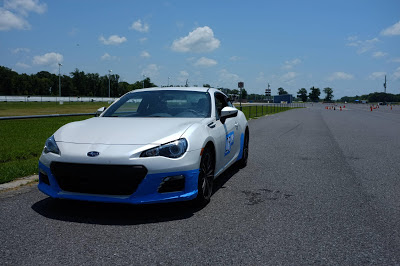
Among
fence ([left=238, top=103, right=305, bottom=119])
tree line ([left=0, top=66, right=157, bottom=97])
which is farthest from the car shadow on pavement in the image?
tree line ([left=0, top=66, right=157, bottom=97])

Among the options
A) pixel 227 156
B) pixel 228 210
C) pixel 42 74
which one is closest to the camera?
pixel 228 210

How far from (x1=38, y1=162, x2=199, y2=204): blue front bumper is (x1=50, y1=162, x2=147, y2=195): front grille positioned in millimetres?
47

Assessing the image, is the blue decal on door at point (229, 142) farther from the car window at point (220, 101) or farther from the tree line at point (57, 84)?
the tree line at point (57, 84)

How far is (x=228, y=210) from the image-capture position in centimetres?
439

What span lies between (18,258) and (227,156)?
327cm

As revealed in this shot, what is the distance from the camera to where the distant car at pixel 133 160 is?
12.4ft

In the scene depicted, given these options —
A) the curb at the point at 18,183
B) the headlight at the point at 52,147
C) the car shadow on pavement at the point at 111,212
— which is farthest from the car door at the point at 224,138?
the curb at the point at 18,183

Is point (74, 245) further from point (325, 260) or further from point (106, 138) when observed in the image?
point (325, 260)

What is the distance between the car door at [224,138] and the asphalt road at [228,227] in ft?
1.34

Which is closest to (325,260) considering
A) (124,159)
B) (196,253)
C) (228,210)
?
(196,253)

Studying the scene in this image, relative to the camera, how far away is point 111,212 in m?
→ 4.23

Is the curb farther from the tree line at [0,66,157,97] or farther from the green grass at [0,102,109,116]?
the tree line at [0,66,157,97]

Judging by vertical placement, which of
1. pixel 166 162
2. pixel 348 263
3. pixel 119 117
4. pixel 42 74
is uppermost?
pixel 42 74

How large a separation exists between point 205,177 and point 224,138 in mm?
1005
